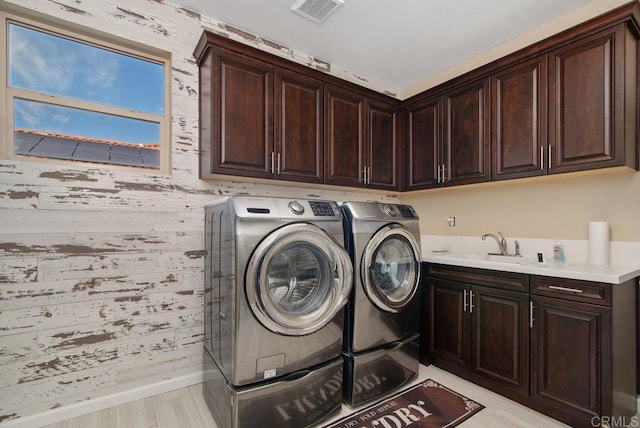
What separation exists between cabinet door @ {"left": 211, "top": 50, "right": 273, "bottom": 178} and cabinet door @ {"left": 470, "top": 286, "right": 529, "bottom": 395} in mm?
1887

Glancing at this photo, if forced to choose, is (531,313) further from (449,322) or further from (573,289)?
(449,322)

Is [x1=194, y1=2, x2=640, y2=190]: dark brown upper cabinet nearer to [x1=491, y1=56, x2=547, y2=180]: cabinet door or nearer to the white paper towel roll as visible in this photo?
[x1=491, y1=56, x2=547, y2=180]: cabinet door

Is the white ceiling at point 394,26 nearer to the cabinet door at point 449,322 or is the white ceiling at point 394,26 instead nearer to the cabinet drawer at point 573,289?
the cabinet drawer at point 573,289

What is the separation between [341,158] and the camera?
2.82m

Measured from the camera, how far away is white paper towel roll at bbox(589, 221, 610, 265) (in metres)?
2.09

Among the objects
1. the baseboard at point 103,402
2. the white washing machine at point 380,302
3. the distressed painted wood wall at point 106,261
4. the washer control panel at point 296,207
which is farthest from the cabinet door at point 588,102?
the baseboard at point 103,402

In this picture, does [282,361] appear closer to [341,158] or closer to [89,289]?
[89,289]

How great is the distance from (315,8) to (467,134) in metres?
1.64

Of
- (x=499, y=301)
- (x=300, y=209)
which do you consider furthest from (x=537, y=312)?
(x=300, y=209)

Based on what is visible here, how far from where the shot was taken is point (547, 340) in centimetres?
192

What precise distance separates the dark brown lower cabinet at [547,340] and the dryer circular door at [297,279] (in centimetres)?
108

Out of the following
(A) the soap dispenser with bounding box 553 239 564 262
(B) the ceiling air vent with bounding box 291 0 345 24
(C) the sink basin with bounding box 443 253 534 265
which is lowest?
(C) the sink basin with bounding box 443 253 534 265

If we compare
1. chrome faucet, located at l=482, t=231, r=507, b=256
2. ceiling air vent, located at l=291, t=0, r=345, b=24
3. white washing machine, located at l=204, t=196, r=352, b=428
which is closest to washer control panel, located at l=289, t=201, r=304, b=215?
white washing machine, located at l=204, t=196, r=352, b=428

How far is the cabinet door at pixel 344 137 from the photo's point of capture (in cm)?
274
